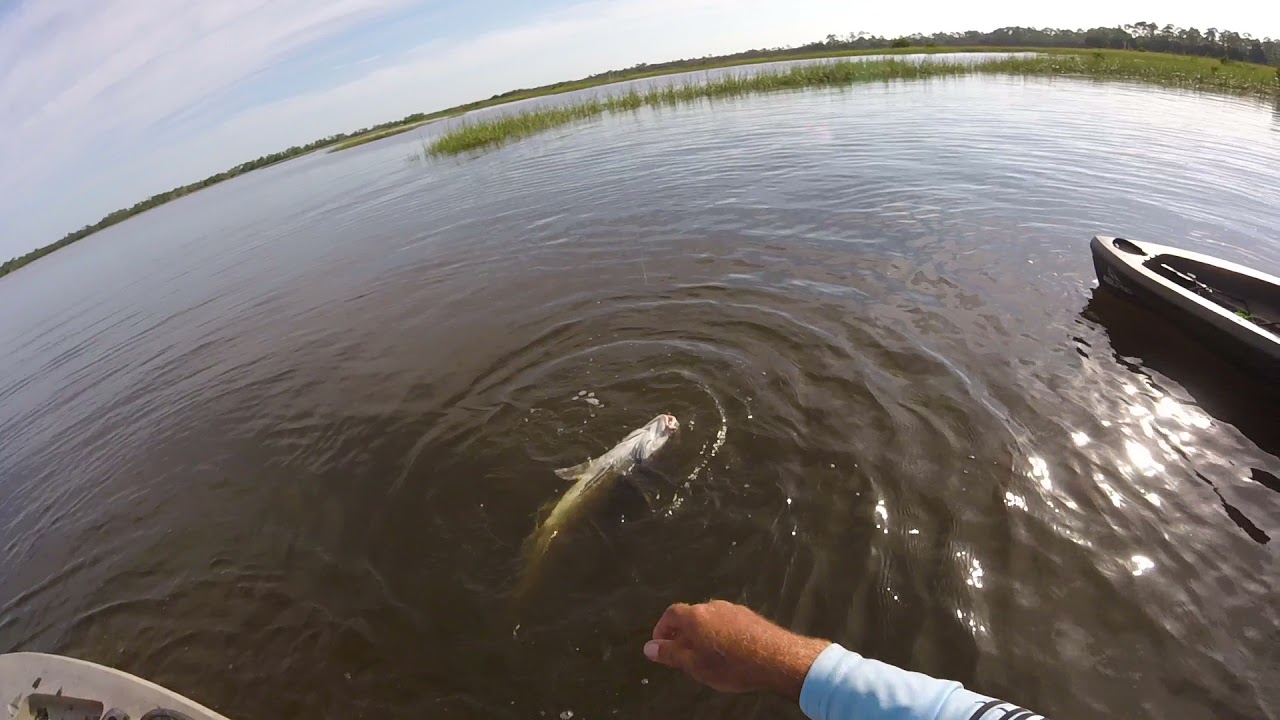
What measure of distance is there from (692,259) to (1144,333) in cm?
752

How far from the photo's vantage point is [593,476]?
5.75 metres

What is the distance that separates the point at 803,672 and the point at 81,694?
5.51 metres

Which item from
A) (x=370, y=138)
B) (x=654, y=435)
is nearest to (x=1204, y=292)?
(x=654, y=435)

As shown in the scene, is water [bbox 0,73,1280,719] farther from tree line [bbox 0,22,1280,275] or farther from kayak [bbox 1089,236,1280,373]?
tree line [bbox 0,22,1280,275]

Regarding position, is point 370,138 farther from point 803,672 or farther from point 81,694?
point 803,672

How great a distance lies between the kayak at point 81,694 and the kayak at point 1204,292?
454 inches

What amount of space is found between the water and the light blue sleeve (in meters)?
1.92

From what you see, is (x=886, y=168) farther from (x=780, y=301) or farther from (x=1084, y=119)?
(x=1084, y=119)

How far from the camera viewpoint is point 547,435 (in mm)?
6762

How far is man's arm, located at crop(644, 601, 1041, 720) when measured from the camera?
1.92 meters

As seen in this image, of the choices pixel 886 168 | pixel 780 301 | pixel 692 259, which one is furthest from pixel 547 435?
pixel 886 168

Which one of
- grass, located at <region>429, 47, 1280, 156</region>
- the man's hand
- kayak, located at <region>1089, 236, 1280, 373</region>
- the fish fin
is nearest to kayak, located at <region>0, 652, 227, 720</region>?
the fish fin

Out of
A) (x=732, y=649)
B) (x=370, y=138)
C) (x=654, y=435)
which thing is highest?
(x=370, y=138)

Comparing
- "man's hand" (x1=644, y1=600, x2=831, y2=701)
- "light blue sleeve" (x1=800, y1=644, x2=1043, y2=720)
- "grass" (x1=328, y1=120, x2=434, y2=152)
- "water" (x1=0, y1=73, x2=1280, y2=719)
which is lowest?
"water" (x1=0, y1=73, x2=1280, y2=719)
